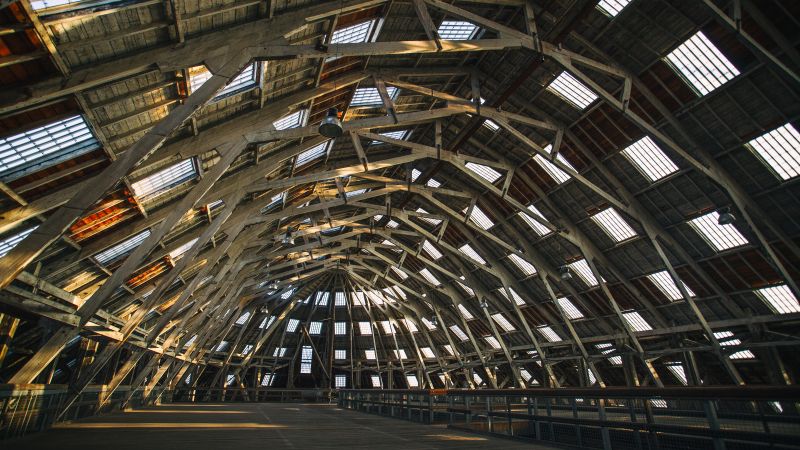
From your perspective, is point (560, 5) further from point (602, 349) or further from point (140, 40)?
point (602, 349)

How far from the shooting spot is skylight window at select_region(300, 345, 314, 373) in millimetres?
44469

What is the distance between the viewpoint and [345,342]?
148 ft

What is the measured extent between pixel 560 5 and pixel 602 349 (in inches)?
724

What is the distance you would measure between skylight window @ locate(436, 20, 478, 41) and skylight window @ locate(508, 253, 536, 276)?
12.7 m

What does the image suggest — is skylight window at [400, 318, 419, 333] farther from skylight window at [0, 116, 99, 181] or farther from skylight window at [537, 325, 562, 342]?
skylight window at [0, 116, 99, 181]

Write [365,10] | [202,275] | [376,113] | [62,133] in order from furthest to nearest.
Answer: [376,113] → [202,275] → [365,10] → [62,133]

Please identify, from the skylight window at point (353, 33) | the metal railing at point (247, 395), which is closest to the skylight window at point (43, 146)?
the skylight window at point (353, 33)

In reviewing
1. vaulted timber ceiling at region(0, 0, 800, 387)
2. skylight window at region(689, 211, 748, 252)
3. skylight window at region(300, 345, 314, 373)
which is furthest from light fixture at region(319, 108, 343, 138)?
skylight window at region(300, 345, 314, 373)

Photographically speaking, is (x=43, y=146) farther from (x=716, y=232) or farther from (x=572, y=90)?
(x=716, y=232)

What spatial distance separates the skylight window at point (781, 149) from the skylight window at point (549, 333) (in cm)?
1501

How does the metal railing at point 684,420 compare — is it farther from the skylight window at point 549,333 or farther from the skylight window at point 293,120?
the skylight window at point 549,333

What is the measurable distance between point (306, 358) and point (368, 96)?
1428 inches

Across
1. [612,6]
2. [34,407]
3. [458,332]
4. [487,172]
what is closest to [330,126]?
[612,6]

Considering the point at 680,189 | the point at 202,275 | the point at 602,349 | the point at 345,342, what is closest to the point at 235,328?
the point at 345,342
